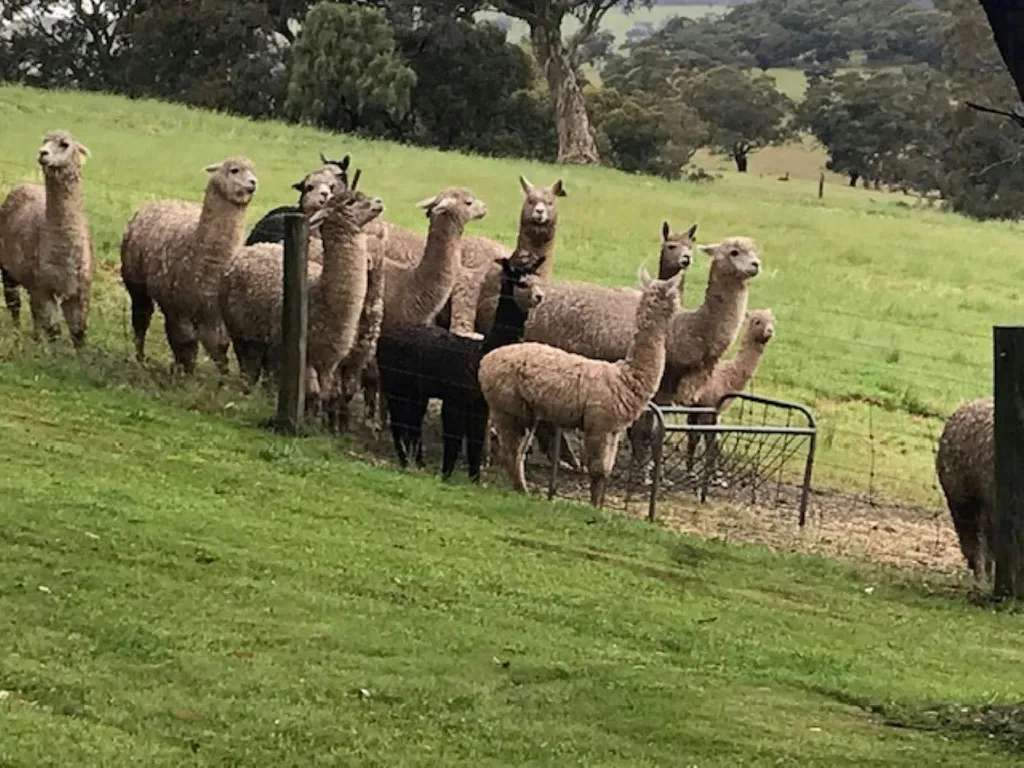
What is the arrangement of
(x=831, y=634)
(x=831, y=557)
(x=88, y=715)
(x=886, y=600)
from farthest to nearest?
1. (x=831, y=557)
2. (x=886, y=600)
3. (x=831, y=634)
4. (x=88, y=715)

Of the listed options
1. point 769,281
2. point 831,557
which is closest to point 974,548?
point 831,557

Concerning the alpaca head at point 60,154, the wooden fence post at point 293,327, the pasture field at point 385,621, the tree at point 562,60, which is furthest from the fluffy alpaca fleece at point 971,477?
the tree at point 562,60

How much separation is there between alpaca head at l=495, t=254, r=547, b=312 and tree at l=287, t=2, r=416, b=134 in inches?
1518

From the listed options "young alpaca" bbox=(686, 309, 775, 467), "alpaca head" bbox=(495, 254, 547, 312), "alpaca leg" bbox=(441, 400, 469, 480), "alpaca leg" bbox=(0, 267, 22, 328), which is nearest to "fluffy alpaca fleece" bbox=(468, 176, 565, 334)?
"young alpaca" bbox=(686, 309, 775, 467)

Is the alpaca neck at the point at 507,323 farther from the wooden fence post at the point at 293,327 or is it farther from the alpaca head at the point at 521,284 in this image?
the wooden fence post at the point at 293,327

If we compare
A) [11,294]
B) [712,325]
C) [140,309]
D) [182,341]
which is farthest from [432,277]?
[11,294]

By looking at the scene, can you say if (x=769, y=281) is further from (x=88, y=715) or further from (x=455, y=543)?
(x=88, y=715)

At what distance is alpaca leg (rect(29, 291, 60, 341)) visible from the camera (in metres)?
12.9

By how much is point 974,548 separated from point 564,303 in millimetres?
4572

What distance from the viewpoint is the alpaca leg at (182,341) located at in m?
13.1

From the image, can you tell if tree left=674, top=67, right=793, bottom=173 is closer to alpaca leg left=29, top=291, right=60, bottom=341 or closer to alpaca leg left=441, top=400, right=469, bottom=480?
alpaca leg left=29, top=291, right=60, bottom=341

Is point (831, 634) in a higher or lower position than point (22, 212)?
lower

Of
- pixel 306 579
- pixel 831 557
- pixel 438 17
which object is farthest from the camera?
pixel 438 17

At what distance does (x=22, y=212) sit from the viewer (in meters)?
13.7
